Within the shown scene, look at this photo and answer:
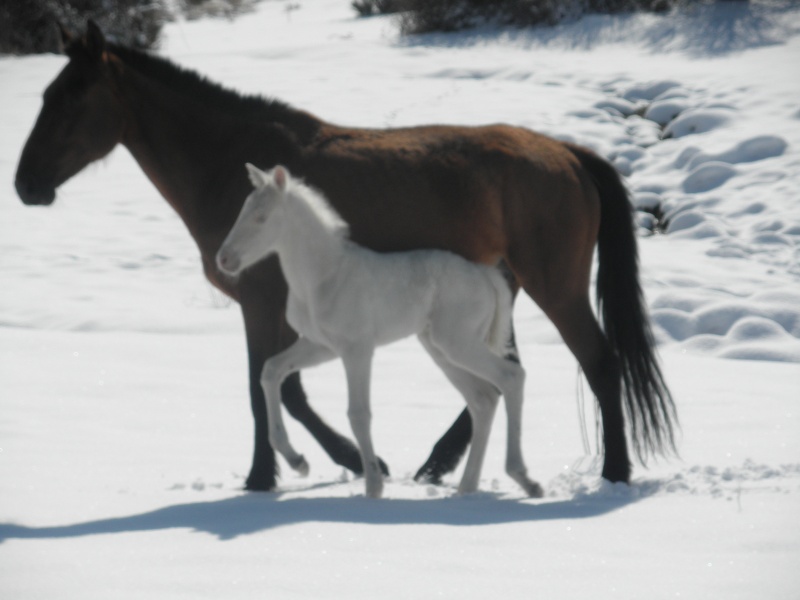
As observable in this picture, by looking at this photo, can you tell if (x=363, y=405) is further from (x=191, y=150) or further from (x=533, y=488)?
(x=191, y=150)

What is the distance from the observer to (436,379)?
755 cm

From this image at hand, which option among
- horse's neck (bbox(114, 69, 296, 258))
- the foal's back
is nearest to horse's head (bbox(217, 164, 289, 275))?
the foal's back

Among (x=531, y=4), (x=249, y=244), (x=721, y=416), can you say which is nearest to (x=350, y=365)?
(x=249, y=244)

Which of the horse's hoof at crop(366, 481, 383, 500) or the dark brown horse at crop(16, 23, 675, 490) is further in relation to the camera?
the dark brown horse at crop(16, 23, 675, 490)

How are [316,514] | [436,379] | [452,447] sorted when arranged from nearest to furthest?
[316,514], [452,447], [436,379]

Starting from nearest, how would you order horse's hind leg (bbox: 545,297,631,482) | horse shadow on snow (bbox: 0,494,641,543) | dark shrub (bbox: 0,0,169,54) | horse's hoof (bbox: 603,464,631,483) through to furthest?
horse shadow on snow (bbox: 0,494,641,543), horse's hoof (bbox: 603,464,631,483), horse's hind leg (bbox: 545,297,631,482), dark shrub (bbox: 0,0,169,54)

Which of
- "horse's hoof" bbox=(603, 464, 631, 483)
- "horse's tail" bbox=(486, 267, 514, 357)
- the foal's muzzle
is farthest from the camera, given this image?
"horse's hoof" bbox=(603, 464, 631, 483)

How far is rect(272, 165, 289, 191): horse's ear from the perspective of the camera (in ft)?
15.0

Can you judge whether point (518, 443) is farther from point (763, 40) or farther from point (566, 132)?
point (763, 40)

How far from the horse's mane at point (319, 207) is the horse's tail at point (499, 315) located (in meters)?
0.70

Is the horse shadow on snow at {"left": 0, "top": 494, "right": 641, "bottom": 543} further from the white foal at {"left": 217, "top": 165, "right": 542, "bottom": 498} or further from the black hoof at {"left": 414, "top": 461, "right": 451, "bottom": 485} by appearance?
the black hoof at {"left": 414, "top": 461, "right": 451, "bottom": 485}

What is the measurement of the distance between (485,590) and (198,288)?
23.5ft

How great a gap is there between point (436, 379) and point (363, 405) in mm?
2894

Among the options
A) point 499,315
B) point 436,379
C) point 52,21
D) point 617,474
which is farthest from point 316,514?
point 52,21
